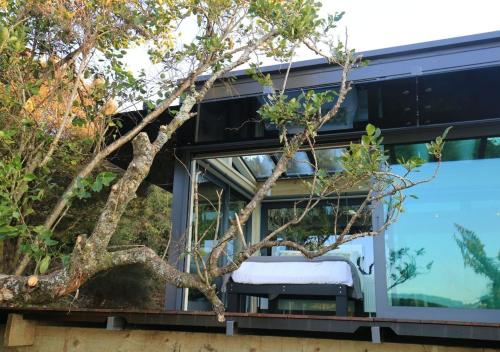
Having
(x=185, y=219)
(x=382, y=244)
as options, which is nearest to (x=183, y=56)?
(x=185, y=219)

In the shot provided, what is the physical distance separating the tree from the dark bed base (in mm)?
660

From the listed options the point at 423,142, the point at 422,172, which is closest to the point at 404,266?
the point at 422,172

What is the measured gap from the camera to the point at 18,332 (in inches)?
A: 159

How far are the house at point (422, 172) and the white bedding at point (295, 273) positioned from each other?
32 cm

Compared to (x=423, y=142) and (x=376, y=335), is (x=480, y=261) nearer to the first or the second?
(x=423, y=142)

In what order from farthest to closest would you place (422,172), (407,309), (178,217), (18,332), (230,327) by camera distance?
1. (178,217)
2. (422,172)
3. (407,309)
4. (18,332)
5. (230,327)

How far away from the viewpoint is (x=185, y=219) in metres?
5.30

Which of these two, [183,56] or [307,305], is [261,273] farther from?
[183,56]

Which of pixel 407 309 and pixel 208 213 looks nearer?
pixel 407 309

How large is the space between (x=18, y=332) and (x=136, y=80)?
2423mm

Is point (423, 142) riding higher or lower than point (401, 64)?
lower

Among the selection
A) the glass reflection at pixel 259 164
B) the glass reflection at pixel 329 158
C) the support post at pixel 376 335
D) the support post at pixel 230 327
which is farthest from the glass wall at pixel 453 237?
the glass reflection at pixel 259 164

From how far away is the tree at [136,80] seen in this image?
111 inches

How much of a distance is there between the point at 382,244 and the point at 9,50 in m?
3.55
